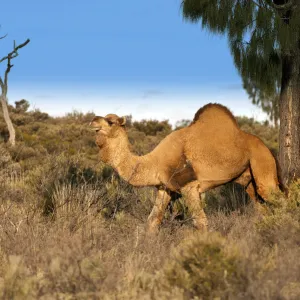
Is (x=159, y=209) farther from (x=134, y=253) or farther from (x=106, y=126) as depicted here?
(x=134, y=253)

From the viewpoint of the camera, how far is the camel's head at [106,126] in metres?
7.41

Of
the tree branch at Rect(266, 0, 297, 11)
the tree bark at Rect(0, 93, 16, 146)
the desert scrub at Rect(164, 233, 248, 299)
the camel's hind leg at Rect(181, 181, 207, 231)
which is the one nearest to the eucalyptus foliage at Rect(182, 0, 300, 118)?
the tree branch at Rect(266, 0, 297, 11)

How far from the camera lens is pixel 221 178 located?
27.1ft

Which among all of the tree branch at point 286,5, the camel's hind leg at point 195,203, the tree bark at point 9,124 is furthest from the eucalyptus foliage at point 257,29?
the tree bark at point 9,124

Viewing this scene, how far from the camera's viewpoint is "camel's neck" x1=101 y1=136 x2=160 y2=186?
25.0 ft

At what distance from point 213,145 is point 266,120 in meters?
36.5

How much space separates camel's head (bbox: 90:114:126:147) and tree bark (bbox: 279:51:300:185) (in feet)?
14.3

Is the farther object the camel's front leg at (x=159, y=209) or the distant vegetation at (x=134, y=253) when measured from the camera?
the camel's front leg at (x=159, y=209)

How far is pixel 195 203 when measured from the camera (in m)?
7.85

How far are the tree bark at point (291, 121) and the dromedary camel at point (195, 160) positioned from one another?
2.18m

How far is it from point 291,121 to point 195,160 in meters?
3.54

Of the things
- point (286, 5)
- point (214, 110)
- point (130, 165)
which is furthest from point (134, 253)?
point (286, 5)

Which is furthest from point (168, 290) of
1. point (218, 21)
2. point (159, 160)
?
point (218, 21)

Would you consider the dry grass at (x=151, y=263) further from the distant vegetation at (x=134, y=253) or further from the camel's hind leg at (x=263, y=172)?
the camel's hind leg at (x=263, y=172)
